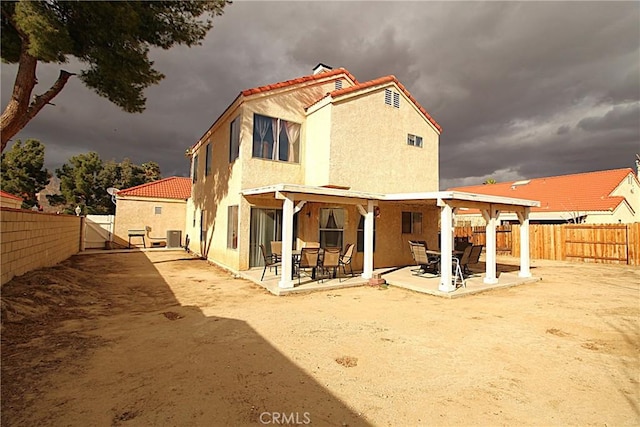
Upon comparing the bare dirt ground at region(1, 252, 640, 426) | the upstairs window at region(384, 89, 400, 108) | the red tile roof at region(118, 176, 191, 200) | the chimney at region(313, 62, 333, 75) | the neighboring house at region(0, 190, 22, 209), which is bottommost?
the bare dirt ground at region(1, 252, 640, 426)

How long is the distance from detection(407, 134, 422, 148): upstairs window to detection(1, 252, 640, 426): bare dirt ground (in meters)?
7.79

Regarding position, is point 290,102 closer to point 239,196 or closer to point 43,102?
point 239,196

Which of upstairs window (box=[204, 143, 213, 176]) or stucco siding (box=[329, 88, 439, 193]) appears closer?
stucco siding (box=[329, 88, 439, 193])

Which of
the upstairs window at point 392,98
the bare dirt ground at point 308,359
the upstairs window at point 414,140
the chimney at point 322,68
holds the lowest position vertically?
the bare dirt ground at point 308,359

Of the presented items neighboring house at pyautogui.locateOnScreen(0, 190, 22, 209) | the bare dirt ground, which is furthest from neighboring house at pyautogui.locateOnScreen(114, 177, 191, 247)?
the bare dirt ground

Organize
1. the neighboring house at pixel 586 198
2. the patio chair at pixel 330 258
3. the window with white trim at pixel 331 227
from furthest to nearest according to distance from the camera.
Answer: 1. the neighboring house at pixel 586 198
2. the window with white trim at pixel 331 227
3. the patio chair at pixel 330 258

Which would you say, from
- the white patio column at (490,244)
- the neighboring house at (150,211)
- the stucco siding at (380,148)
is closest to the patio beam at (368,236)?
the stucco siding at (380,148)

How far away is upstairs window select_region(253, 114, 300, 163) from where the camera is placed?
11.1 metres

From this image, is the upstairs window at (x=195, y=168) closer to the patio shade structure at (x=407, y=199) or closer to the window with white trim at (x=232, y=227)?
the window with white trim at (x=232, y=227)

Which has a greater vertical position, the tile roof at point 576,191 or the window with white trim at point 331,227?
the tile roof at point 576,191

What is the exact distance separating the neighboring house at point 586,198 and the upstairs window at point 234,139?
2239 cm

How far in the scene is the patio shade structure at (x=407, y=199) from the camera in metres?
8.21

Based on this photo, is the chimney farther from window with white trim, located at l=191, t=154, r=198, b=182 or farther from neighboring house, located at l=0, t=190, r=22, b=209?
neighboring house, located at l=0, t=190, r=22, b=209

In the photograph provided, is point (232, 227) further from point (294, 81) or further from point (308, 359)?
point (308, 359)
